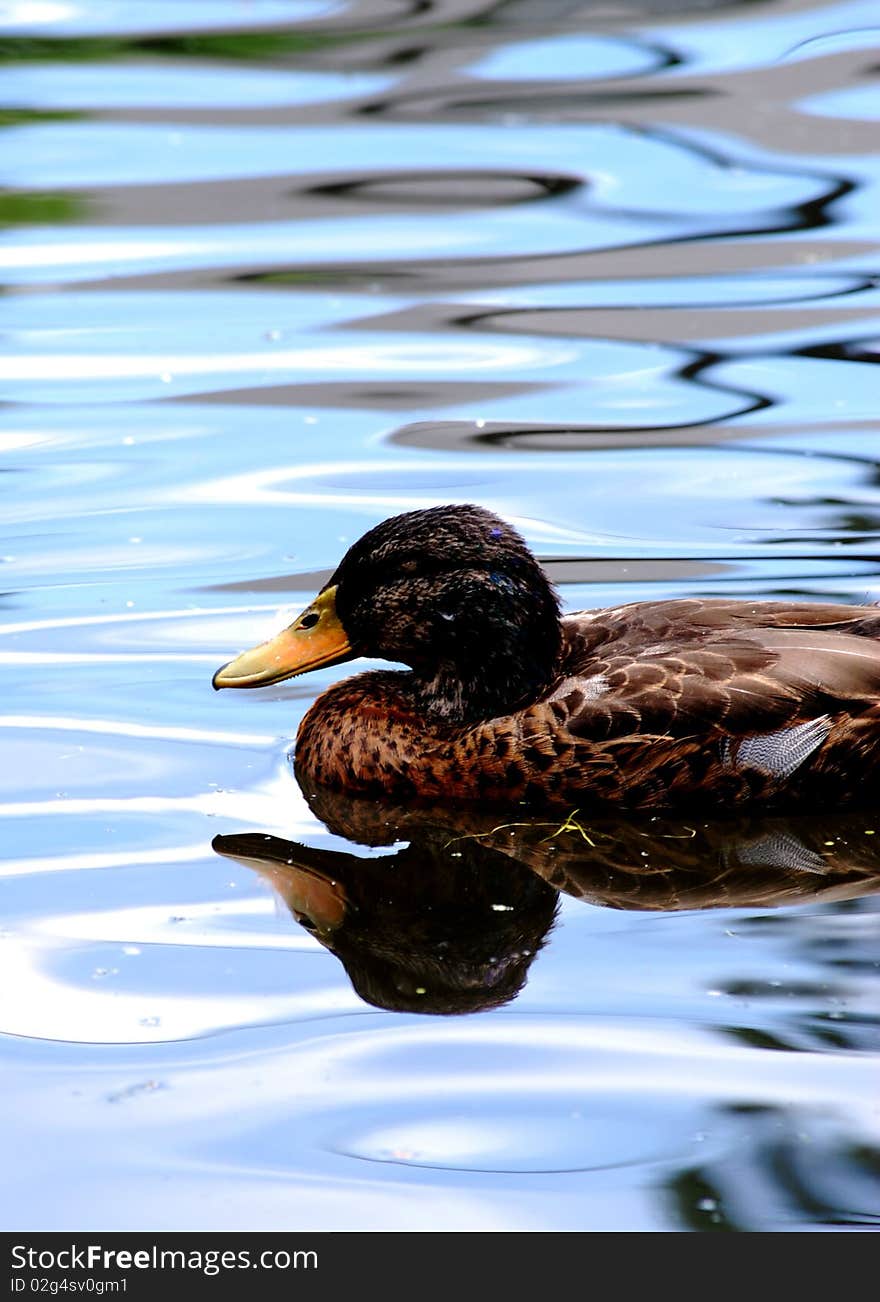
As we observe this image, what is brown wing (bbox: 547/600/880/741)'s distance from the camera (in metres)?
7.39

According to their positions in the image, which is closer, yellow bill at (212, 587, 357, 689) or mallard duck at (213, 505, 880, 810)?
mallard duck at (213, 505, 880, 810)

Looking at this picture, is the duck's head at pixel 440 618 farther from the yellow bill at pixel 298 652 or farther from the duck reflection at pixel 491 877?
the duck reflection at pixel 491 877

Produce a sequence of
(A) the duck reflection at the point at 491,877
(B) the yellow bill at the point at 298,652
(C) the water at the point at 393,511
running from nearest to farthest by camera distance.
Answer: (C) the water at the point at 393,511, (A) the duck reflection at the point at 491,877, (B) the yellow bill at the point at 298,652

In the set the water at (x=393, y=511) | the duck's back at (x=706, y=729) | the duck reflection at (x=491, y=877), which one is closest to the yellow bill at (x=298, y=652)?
the water at (x=393, y=511)

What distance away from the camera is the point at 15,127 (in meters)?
17.8

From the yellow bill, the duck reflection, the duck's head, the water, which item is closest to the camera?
the water

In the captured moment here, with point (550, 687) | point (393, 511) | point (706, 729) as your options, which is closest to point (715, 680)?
point (706, 729)

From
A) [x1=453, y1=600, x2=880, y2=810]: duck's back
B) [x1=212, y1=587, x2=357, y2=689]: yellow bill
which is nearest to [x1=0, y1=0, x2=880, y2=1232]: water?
[x1=453, y1=600, x2=880, y2=810]: duck's back

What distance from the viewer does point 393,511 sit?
10492 millimetres

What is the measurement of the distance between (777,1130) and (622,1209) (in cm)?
48

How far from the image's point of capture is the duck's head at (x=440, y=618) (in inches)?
305

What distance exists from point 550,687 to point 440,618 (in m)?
0.49

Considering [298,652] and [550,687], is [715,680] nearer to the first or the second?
[550,687]

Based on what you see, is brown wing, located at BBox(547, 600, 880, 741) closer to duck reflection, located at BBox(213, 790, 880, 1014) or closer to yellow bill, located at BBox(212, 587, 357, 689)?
duck reflection, located at BBox(213, 790, 880, 1014)
